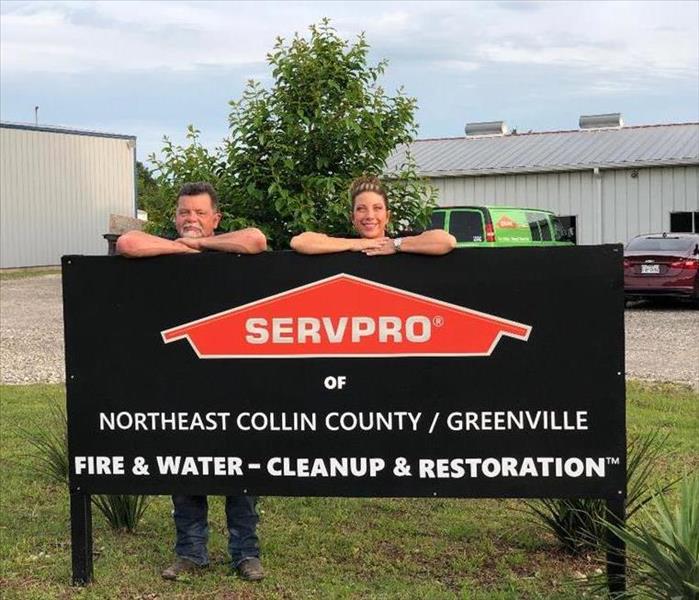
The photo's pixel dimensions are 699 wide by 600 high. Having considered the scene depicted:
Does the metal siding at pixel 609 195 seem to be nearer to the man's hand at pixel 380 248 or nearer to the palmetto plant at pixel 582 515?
the palmetto plant at pixel 582 515

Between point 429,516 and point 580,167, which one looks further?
point 580,167

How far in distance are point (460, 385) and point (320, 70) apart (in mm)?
2334

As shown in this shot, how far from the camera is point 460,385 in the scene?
4.46 metres

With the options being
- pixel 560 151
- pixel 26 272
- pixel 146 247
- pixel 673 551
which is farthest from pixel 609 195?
pixel 673 551

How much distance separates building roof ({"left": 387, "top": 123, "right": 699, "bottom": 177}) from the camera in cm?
2645

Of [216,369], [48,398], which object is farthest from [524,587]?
[48,398]

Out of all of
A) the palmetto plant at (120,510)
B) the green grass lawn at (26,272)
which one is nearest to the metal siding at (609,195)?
the green grass lawn at (26,272)

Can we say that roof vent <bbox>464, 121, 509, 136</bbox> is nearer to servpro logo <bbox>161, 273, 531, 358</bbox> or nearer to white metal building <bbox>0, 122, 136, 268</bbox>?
white metal building <bbox>0, 122, 136, 268</bbox>

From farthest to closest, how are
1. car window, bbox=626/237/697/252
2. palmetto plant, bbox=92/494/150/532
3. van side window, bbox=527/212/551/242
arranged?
1. car window, bbox=626/237/697/252
2. van side window, bbox=527/212/551/242
3. palmetto plant, bbox=92/494/150/532

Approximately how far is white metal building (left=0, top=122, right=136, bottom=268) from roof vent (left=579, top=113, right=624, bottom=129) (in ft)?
66.4

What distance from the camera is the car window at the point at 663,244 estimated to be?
18.7 meters

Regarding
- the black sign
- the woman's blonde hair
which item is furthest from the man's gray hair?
the woman's blonde hair

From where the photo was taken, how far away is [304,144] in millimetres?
5957

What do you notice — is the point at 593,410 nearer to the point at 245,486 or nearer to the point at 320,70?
the point at 245,486
